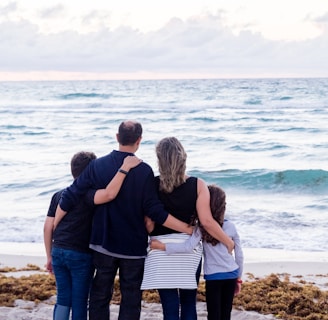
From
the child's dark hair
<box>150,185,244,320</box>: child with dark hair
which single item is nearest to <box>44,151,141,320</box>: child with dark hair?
<box>150,185,244,320</box>: child with dark hair

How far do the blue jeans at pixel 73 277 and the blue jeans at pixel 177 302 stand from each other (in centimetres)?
55

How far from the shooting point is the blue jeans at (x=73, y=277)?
4289mm

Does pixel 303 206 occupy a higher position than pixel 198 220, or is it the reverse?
pixel 198 220

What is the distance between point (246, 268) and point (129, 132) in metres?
4.45

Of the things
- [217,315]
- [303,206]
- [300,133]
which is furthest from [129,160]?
[300,133]

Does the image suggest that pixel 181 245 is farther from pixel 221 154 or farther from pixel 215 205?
pixel 221 154

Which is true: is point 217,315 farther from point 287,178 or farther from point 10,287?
point 287,178

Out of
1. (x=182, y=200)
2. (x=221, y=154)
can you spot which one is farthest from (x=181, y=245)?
(x=221, y=154)

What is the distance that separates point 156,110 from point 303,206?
3169 centimetres

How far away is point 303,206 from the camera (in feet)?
44.2

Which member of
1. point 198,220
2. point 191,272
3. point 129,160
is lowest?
point 191,272

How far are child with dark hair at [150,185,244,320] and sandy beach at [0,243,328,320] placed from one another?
1387mm

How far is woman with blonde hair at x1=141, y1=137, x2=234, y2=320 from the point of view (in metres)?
3.99

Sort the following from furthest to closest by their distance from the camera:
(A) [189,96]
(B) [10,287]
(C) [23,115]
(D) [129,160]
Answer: (A) [189,96], (C) [23,115], (B) [10,287], (D) [129,160]
